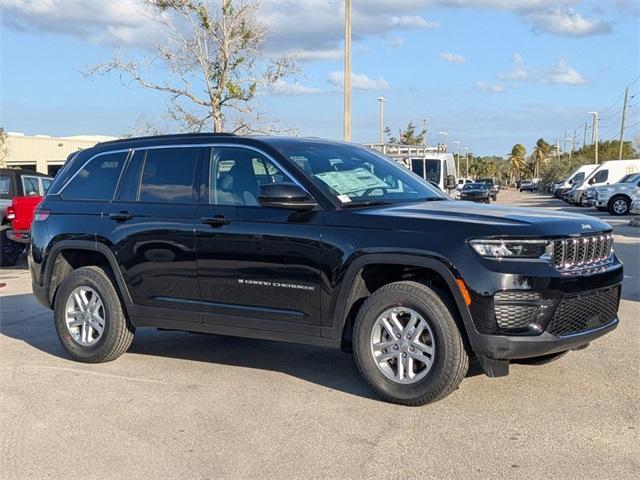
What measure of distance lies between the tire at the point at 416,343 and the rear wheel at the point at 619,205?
2712 cm

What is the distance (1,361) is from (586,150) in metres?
102

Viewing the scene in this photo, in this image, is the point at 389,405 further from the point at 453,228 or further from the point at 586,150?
the point at 586,150

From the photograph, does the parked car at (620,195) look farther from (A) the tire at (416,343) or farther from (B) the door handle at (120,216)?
(A) the tire at (416,343)

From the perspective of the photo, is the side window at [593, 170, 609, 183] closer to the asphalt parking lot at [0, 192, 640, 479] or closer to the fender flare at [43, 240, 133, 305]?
the asphalt parking lot at [0, 192, 640, 479]

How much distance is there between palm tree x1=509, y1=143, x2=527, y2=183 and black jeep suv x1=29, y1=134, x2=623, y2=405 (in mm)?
146311

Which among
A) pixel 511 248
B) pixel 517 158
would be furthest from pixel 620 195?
pixel 517 158

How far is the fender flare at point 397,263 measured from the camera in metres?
4.95

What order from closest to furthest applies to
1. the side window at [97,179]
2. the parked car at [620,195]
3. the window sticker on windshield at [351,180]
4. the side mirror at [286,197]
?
the side mirror at [286,197], the window sticker on windshield at [351,180], the side window at [97,179], the parked car at [620,195]

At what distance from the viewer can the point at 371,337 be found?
5.27 meters

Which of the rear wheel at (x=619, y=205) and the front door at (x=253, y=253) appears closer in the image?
the front door at (x=253, y=253)

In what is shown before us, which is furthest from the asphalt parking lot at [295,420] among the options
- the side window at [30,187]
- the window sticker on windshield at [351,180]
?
the side window at [30,187]

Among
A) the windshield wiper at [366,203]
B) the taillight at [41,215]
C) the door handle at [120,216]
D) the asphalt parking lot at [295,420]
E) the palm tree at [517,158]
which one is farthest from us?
the palm tree at [517,158]

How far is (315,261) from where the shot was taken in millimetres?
5453

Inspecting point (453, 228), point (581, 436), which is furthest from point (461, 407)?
point (453, 228)
